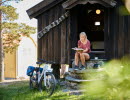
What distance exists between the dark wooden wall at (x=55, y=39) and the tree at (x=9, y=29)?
6454mm

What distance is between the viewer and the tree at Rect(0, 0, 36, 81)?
16.4 metres

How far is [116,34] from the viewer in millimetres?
9500

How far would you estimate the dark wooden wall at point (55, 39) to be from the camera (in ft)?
32.6

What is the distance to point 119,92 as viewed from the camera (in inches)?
34.5

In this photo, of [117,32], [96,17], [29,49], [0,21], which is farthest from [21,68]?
[117,32]

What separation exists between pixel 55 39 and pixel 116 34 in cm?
248

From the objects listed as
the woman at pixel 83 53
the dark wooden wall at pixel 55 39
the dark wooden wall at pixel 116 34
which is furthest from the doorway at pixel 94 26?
the woman at pixel 83 53

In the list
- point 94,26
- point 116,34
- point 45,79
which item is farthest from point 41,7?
point 94,26

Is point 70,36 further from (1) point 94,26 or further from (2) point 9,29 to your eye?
(2) point 9,29

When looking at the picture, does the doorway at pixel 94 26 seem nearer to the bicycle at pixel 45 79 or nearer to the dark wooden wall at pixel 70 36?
the dark wooden wall at pixel 70 36

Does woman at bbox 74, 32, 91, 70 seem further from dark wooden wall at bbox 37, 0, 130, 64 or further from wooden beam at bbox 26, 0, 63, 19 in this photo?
wooden beam at bbox 26, 0, 63, 19

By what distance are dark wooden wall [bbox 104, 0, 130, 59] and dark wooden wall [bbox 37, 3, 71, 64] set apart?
1.55m

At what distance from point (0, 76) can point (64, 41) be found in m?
8.44

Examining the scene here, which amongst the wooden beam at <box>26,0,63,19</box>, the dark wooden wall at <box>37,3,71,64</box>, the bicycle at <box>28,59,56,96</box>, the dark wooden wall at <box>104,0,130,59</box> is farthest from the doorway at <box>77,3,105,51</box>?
the bicycle at <box>28,59,56,96</box>
